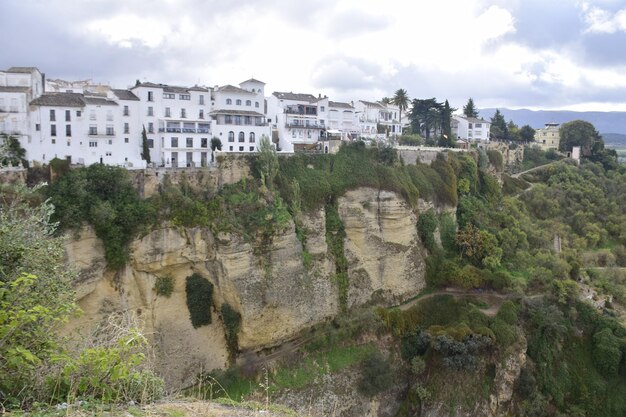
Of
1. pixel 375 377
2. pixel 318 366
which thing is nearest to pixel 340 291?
pixel 318 366

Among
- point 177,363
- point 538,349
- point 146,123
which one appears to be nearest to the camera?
point 177,363

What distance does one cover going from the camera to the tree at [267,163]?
30125mm

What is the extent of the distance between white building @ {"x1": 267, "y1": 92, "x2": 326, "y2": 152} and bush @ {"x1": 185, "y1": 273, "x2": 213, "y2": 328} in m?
16.5

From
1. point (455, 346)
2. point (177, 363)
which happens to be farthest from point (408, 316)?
point (177, 363)

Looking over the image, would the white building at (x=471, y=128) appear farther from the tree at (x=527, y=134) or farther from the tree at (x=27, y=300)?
the tree at (x=27, y=300)

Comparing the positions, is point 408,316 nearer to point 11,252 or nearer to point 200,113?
point 200,113

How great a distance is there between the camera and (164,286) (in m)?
25.8

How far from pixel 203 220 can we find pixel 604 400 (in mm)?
25743

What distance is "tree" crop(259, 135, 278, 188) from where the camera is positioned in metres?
30.1

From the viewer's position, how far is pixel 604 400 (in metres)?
29.1

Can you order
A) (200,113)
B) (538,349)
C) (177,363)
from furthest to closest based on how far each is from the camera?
(200,113) < (538,349) < (177,363)

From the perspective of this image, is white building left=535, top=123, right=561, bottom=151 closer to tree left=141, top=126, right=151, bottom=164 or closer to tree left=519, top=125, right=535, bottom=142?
tree left=519, top=125, right=535, bottom=142

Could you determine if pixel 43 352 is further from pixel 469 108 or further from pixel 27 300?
pixel 469 108

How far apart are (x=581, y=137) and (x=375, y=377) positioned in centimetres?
5081
